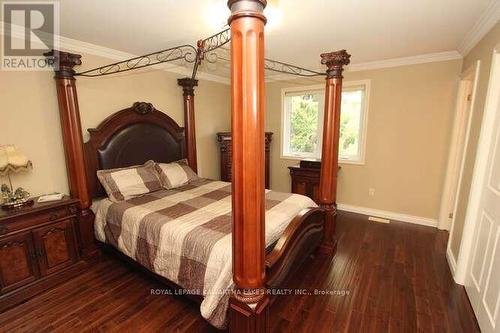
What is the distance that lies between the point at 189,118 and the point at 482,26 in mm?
3429

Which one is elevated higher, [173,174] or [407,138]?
[407,138]

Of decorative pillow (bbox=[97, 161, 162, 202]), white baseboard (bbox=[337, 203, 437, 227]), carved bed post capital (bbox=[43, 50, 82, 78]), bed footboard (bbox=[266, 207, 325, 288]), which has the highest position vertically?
carved bed post capital (bbox=[43, 50, 82, 78])

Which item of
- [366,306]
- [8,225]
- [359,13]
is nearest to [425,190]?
[366,306]

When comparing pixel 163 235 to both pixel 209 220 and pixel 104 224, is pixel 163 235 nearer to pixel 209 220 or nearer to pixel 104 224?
pixel 209 220

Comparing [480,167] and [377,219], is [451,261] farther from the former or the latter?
[377,219]

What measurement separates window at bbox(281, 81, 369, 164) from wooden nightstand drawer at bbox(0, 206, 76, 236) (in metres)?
3.40

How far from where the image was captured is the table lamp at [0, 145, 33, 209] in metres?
1.92

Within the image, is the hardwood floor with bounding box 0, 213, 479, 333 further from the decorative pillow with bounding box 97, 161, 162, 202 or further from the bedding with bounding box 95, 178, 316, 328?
the decorative pillow with bounding box 97, 161, 162, 202

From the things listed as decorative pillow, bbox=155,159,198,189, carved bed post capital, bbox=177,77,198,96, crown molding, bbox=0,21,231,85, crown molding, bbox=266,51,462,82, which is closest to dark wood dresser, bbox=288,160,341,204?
crown molding, bbox=266,51,462,82

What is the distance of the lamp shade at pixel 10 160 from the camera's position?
1.90m

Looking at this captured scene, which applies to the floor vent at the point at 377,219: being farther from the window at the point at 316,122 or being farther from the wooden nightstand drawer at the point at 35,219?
the wooden nightstand drawer at the point at 35,219

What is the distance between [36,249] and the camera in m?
2.03

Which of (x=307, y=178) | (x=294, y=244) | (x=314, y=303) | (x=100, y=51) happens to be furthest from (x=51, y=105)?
(x=307, y=178)

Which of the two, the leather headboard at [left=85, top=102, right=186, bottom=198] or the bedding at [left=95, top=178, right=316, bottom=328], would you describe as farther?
the leather headboard at [left=85, top=102, right=186, bottom=198]
